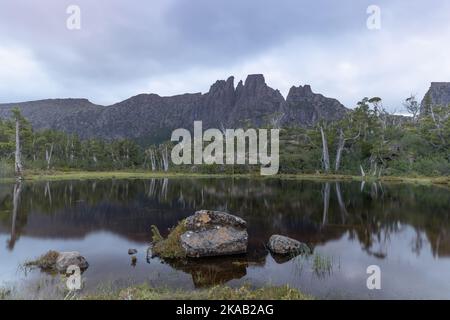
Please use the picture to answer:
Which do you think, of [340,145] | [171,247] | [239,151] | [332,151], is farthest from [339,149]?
[171,247]

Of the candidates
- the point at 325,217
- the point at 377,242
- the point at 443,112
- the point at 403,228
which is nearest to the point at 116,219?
the point at 325,217

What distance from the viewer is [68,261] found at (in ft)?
46.1

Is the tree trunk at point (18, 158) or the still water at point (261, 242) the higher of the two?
the tree trunk at point (18, 158)

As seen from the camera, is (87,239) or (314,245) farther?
(87,239)

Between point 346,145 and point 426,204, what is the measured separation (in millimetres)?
65770

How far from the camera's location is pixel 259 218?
26.0 meters

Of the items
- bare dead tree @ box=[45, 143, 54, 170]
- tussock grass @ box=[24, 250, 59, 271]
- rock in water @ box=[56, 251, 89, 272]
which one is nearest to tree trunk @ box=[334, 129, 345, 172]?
rock in water @ box=[56, 251, 89, 272]

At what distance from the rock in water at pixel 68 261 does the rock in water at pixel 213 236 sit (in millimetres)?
4769

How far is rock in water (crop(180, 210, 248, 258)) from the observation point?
1633cm

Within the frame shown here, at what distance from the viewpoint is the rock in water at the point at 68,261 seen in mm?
13859

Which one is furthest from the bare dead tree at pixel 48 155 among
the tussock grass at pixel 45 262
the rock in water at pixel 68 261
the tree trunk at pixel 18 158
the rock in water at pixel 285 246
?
the rock in water at pixel 285 246

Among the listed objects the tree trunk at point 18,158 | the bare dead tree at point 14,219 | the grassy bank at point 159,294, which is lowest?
the bare dead tree at point 14,219

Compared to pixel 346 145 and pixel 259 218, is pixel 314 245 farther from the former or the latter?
pixel 346 145

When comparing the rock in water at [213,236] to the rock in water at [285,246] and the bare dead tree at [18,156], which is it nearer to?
the rock in water at [285,246]
